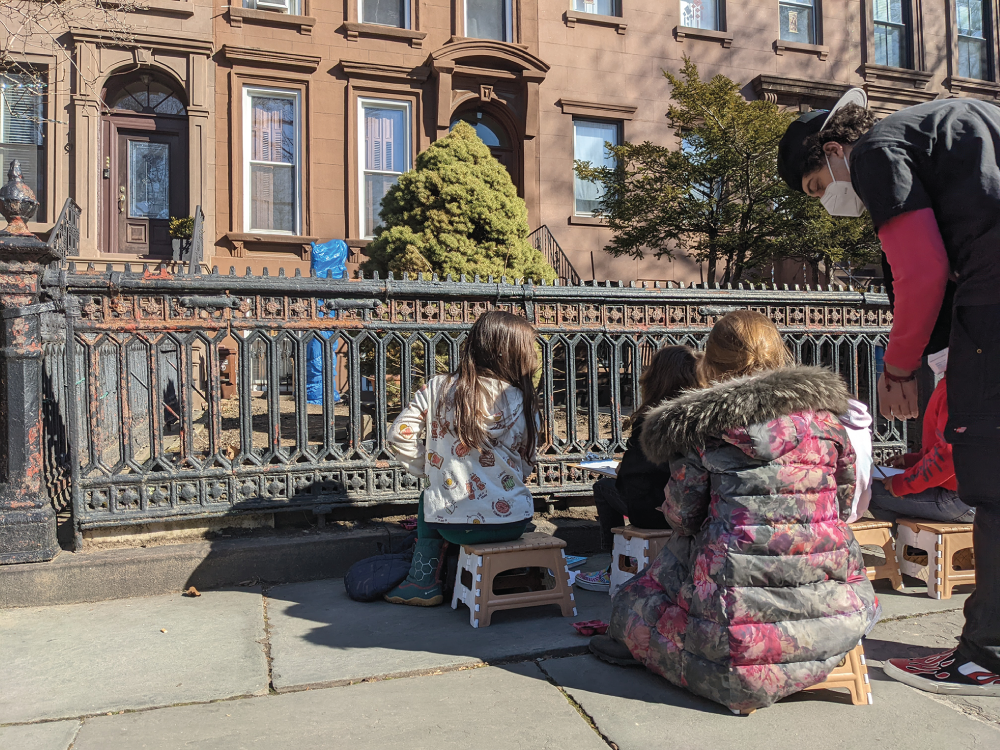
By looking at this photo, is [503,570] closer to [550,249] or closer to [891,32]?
[550,249]

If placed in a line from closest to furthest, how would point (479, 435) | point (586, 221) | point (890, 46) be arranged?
point (479, 435), point (586, 221), point (890, 46)

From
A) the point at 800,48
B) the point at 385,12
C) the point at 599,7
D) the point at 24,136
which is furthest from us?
the point at 800,48

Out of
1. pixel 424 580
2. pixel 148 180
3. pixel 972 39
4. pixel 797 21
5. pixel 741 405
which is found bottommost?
pixel 424 580

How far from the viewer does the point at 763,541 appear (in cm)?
255

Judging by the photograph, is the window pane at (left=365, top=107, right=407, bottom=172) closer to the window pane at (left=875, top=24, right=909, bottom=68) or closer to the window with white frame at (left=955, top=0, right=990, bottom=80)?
the window pane at (left=875, top=24, right=909, bottom=68)

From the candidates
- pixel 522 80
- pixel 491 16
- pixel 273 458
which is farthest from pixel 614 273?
pixel 273 458

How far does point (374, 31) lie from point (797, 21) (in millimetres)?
8551

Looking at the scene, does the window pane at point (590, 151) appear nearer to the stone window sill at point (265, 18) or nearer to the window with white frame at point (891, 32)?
the stone window sill at point (265, 18)

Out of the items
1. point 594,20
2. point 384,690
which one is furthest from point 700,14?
point 384,690

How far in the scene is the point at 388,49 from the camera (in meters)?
12.6

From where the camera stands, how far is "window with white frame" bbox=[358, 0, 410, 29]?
500 inches

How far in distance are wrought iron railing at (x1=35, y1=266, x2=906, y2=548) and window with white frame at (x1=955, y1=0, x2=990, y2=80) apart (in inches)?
569

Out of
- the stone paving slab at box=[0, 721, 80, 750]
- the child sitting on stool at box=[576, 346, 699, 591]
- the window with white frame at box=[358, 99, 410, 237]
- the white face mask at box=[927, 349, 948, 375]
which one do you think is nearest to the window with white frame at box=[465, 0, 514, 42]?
the window with white frame at box=[358, 99, 410, 237]

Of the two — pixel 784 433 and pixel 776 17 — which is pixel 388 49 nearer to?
pixel 776 17
